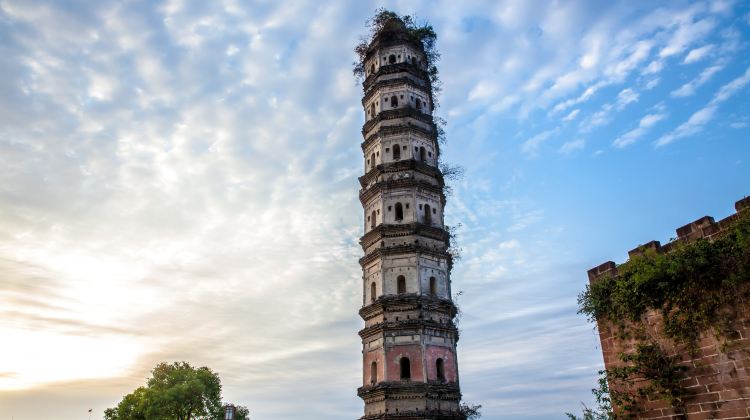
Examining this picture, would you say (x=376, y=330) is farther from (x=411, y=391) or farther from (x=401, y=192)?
(x=401, y=192)

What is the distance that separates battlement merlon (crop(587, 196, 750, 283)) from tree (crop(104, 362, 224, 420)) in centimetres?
3674

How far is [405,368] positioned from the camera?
1037 inches

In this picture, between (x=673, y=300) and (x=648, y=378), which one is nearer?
(x=673, y=300)

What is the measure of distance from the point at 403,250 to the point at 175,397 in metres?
24.3

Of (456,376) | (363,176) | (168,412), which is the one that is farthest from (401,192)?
(168,412)

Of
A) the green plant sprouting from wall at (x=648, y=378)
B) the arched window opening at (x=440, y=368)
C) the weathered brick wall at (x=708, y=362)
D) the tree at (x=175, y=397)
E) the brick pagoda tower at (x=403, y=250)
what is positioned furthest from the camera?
the tree at (x=175, y=397)

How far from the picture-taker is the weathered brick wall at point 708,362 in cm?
1102

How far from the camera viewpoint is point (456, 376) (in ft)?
88.7

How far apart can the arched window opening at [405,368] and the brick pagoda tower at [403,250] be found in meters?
0.05

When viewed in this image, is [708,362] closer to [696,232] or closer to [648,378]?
[648,378]

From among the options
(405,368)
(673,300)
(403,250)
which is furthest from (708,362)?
(403,250)

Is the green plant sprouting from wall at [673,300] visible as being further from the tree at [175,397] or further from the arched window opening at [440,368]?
the tree at [175,397]

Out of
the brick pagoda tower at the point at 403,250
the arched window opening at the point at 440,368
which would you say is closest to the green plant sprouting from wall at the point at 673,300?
the brick pagoda tower at the point at 403,250

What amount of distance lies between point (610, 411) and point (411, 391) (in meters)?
12.9
